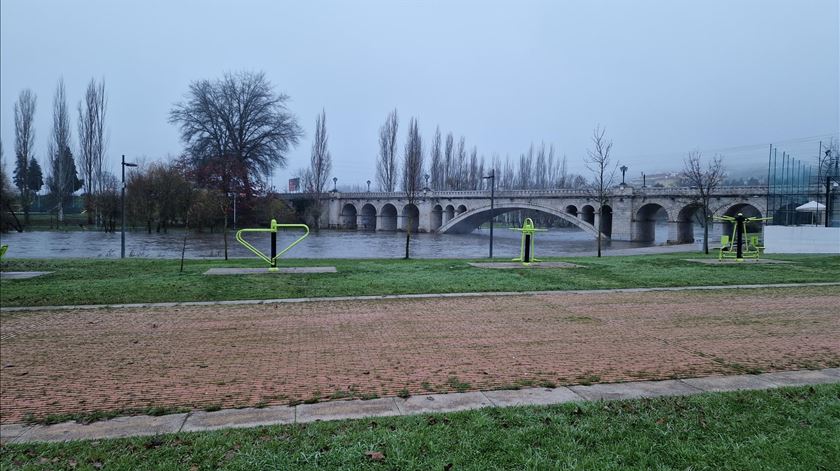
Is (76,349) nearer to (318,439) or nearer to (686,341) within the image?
(318,439)

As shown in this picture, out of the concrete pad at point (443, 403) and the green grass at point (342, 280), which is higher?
the green grass at point (342, 280)

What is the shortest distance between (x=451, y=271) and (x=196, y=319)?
27.1 feet

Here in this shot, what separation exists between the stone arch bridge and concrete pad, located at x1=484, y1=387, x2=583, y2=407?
41.5 meters

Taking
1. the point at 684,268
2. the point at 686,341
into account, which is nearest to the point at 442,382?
the point at 686,341

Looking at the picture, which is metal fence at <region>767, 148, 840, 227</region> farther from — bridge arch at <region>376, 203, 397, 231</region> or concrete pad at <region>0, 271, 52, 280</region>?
bridge arch at <region>376, 203, 397, 231</region>

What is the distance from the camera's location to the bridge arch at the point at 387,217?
92.7m

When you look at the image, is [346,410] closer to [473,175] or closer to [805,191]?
[805,191]

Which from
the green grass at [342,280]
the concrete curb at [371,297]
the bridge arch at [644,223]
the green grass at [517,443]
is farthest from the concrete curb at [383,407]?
the bridge arch at [644,223]

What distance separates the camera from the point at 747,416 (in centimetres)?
439

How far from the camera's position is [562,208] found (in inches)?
2719

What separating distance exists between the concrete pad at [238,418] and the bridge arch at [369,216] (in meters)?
89.5

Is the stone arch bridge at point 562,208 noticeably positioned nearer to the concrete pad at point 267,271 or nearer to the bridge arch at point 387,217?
the bridge arch at point 387,217

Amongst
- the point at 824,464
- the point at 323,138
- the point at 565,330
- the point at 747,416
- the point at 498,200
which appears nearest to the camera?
the point at 824,464

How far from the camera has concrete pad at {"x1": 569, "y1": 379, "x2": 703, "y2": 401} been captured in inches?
204
